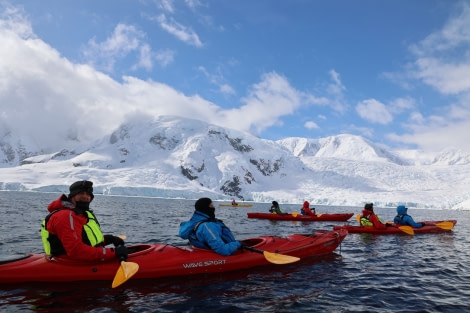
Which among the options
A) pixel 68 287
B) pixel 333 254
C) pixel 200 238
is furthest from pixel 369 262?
pixel 68 287

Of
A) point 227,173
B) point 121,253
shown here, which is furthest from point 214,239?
point 227,173

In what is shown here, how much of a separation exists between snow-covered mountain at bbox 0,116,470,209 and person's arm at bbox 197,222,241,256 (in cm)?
9222

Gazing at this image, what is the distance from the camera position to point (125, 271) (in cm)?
641

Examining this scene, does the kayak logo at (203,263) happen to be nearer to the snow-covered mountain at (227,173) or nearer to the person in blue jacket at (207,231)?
the person in blue jacket at (207,231)

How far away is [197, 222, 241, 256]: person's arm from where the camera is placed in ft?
26.2

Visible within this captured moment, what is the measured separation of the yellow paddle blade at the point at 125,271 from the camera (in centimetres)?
615

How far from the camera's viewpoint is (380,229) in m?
16.4

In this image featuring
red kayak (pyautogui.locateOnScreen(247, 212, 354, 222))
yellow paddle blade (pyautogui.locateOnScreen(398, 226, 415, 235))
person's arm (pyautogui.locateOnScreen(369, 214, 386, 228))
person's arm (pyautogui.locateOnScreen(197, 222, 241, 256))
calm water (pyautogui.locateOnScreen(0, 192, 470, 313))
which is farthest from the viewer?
→ red kayak (pyautogui.locateOnScreen(247, 212, 354, 222))

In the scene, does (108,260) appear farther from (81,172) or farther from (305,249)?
(81,172)

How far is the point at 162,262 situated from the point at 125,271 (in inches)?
48.6

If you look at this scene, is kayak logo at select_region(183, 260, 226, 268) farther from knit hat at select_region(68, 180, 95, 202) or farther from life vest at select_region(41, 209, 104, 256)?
knit hat at select_region(68, 180, 95, 202)

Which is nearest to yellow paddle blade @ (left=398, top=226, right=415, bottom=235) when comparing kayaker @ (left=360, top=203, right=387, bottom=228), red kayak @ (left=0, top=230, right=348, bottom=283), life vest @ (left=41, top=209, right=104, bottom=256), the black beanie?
kayaker @ (left=360, top=203, right=387, bottom=228)

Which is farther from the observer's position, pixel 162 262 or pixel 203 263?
pixel 203 263

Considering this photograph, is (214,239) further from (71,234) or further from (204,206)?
(71,234)
